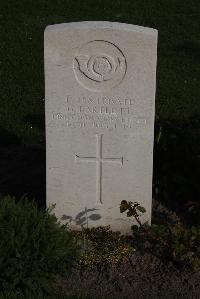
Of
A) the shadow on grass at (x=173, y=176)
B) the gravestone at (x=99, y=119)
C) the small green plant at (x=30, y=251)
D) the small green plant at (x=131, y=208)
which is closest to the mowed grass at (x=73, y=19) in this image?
the shadow on grass at (x=173, y=176)

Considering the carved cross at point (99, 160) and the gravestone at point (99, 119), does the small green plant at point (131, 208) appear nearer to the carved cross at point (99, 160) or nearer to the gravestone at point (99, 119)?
the gravestone at point (99, 119)

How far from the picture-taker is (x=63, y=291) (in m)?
4.74

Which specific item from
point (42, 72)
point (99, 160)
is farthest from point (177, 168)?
point (42, 72)

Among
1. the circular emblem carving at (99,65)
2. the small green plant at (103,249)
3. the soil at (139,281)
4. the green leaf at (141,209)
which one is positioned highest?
the circular emblem carving at (99,65)

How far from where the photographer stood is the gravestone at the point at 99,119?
4.96m

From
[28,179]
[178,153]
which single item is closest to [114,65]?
[178,153]

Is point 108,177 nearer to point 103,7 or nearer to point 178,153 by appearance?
point 178,153

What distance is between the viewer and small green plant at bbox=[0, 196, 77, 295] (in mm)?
4566

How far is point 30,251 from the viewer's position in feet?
15.1

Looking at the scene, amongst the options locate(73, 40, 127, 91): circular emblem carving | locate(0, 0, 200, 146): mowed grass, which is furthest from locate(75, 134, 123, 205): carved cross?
locate(0, 0, 200, 146): mowed grass

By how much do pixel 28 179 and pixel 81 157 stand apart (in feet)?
4.38

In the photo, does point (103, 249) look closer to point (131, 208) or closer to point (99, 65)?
point (131, 208)

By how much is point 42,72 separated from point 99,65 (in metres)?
4.96

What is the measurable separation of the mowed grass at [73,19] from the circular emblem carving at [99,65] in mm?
2097
